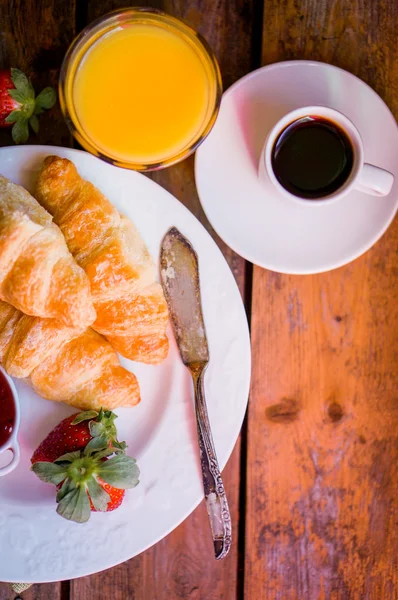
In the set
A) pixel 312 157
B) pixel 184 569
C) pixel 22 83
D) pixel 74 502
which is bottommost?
pixel 184 569

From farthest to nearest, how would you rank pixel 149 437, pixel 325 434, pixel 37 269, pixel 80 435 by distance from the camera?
pixel 325 434, pixel 149 437, pixel 80 435, pixel 37 269

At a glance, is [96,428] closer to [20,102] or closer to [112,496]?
[112,496]

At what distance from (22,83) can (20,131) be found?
0.36 ft

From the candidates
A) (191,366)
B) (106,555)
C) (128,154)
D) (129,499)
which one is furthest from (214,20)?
(106,555)

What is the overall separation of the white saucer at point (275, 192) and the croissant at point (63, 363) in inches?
15.7

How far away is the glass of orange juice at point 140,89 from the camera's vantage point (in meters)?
1.28

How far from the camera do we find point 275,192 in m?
1.38

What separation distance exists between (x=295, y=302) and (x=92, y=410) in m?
0.57

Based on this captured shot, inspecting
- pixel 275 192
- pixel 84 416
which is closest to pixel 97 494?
pixel 84 416

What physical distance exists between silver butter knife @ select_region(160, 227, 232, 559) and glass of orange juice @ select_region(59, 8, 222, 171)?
0.22m

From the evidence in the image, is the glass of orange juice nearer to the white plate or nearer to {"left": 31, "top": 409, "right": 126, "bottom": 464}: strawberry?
the white plate

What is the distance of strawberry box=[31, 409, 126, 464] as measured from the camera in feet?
4.34

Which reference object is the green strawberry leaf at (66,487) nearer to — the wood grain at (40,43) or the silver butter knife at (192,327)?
the silver butter knife at (192,327)

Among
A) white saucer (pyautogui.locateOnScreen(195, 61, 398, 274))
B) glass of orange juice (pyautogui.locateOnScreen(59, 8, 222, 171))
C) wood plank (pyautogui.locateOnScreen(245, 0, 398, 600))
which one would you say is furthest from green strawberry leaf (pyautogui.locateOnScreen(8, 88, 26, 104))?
wood plank (pyautogui.locateOnScreen(245, 0, 398, 600))
